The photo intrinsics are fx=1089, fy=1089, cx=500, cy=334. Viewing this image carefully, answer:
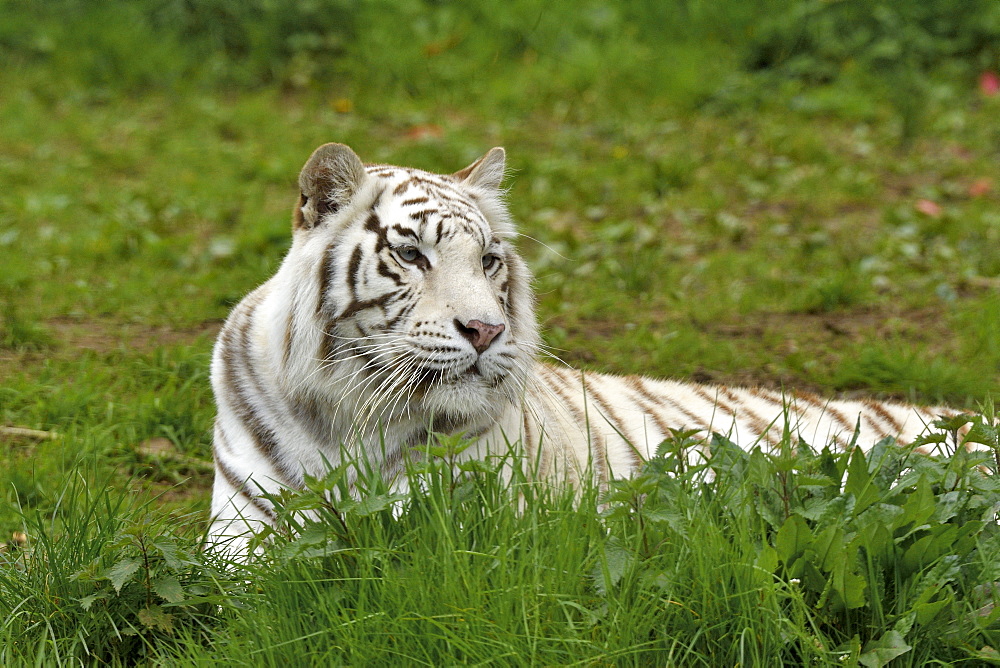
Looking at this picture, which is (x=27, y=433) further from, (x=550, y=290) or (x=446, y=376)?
(x=550, y=290)

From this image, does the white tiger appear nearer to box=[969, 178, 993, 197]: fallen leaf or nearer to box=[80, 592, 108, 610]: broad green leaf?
box=[80, 592, 108, 610]: broad green leaf

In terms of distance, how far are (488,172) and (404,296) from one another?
25.9 inches

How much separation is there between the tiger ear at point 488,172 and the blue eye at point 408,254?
0.46m

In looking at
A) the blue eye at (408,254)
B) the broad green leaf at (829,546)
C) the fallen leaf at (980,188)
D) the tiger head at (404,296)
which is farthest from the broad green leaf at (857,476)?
the fallen leaf at (980,188)

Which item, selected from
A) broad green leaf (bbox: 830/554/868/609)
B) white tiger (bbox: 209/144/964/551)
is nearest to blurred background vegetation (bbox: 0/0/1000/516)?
white tiger (bbox: 209/144/964/551)

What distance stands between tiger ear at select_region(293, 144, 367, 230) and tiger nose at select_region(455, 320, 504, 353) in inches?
20.6

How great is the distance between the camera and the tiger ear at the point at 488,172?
10.6 ft

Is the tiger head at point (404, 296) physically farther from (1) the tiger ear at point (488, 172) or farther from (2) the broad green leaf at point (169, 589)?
(2) the broad green leaf at point (169, 589)

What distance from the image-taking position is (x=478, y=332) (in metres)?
2.64

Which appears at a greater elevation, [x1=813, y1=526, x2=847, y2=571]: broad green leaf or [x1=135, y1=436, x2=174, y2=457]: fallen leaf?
[x1=135, y1=436, x2=174, y2=457]: fallen leaf

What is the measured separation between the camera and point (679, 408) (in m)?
3.57

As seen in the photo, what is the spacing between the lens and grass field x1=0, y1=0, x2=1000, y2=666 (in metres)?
2.17

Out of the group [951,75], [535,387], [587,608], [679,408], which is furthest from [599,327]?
[951,75]

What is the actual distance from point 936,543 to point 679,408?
56.1 inches
